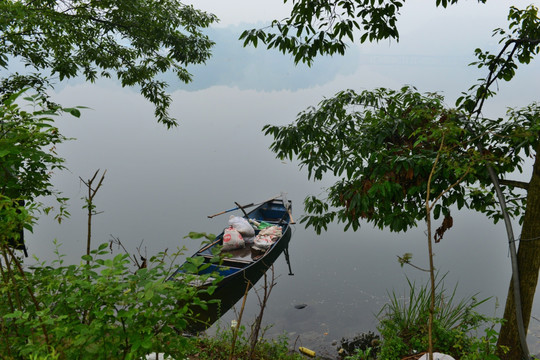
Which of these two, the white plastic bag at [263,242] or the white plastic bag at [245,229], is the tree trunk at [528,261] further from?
the white plastic bag at [245,229]

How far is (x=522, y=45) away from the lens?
4.28 meters

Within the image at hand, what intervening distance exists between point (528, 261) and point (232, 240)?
5.69 meters

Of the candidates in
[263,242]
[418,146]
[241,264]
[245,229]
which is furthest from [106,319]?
[245,229]

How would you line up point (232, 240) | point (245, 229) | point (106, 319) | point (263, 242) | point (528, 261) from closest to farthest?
point (106, 319), point (528, 261), point (263, 242), point (232, 240), point (245, 229)

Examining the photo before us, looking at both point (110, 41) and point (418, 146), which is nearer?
point (418, 146)

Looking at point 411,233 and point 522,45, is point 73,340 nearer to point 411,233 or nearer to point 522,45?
point 522,45

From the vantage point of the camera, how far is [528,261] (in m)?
3.66

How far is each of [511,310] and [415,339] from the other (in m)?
0.95

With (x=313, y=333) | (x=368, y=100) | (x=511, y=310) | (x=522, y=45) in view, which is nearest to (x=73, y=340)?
(x=368, y=100)

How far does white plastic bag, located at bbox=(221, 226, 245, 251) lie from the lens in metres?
8.32

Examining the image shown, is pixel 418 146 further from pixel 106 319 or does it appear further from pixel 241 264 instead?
pixel 241 264

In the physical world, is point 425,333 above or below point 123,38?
below

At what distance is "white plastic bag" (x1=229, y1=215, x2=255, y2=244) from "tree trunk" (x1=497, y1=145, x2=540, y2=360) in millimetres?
5608

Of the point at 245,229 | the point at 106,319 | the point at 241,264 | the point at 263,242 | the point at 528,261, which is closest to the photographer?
the point at 106,319
